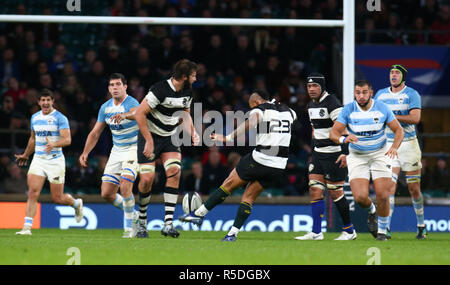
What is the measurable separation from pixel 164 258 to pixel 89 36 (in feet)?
40.1

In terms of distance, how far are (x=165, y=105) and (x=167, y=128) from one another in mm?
335

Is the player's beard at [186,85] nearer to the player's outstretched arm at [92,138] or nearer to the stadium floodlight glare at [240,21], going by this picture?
the player's outstretched arm at [92,138]

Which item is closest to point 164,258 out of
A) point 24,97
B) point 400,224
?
point 400,224

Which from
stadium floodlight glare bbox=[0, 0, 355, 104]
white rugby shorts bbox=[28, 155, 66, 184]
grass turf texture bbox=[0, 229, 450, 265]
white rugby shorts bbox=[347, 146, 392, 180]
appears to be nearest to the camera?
grass turf texture bbox=[0, 229, 450, 265]

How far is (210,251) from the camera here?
943cm

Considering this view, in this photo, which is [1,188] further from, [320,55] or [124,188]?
[320,55]

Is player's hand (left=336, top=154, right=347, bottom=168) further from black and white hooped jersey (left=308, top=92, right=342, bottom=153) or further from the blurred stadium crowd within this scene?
the blurred stadium crowd

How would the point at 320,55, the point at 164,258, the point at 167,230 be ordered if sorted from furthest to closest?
1. the point at 320,55
2. the point at 167,230
3. the point at 164,258

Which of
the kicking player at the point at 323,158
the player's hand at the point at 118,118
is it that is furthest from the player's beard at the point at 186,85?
the kicking player at the point at 323,158

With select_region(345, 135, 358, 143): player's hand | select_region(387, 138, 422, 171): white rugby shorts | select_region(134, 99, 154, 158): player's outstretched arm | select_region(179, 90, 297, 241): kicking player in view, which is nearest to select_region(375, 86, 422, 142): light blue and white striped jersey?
select_region(387, 138, 422, 171): white rugby shorts

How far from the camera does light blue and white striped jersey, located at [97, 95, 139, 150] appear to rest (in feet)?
40.6

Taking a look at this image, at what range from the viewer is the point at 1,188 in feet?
53.8

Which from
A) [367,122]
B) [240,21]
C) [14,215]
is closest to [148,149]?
[367,122]

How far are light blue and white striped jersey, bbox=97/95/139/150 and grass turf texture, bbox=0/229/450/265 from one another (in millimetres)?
1443
